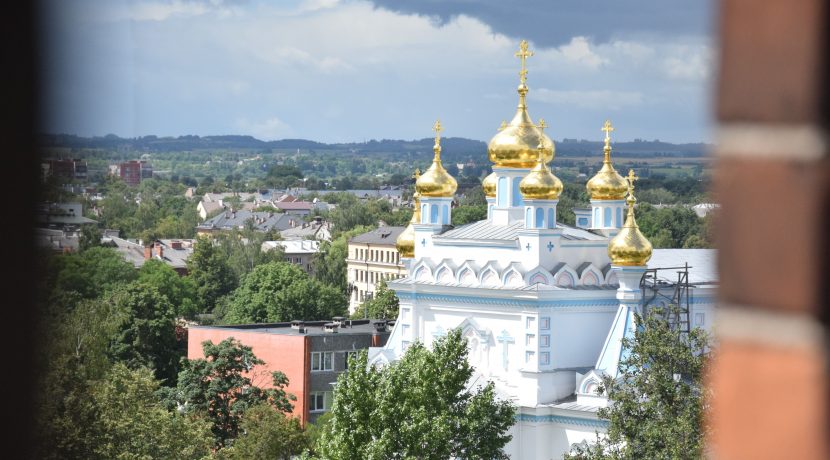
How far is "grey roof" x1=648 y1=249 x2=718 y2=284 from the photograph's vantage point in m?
30.5

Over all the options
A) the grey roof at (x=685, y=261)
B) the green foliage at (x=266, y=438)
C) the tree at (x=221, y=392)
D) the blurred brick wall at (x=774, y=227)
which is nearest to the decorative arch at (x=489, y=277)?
the grey roof at (x=685, y=261)

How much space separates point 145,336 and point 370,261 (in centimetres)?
4162

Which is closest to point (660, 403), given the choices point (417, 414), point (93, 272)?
point (417, 414)

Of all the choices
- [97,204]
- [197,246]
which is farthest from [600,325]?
[97,204]

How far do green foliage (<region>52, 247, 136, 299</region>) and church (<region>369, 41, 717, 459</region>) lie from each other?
666 inches

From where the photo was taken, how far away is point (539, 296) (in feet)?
92.0

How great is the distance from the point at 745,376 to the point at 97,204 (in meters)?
89.0

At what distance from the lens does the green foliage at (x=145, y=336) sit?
43934 millimetres

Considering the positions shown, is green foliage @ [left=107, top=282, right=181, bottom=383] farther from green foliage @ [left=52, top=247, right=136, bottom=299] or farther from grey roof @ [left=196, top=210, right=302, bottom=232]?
grey roof @ [left=196, top=210, right=302, bottom=232]

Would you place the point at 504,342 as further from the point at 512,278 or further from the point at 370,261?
the point at 370,261

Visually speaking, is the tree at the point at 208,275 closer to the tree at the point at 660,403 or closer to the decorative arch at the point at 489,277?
the decorative arch at the point at 489,277

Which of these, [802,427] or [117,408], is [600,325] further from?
[802,427]

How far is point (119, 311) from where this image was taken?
4391 cm

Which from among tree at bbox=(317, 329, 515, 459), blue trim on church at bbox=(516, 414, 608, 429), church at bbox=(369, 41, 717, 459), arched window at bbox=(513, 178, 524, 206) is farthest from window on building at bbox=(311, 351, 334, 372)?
tree at bbox=(317, 329, 515, 459)
